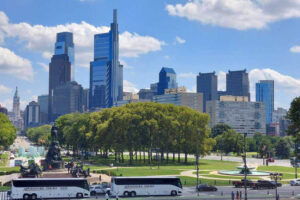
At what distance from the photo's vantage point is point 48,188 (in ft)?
200

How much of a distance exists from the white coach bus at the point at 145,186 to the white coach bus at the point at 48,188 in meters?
4.81

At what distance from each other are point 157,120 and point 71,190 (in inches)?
2398

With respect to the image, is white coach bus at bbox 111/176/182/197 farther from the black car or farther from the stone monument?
the stone monument

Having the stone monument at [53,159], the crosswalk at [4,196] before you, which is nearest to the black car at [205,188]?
the crosswalk at [4,196]

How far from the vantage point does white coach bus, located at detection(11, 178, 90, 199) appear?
59.6 meters

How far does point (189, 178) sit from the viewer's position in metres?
85.4

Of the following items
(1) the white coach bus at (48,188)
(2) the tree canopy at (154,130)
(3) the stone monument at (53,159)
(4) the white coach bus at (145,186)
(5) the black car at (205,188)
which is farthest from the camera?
(2) the tree canopy at (154,130)

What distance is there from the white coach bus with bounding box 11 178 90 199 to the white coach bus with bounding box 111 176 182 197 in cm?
481

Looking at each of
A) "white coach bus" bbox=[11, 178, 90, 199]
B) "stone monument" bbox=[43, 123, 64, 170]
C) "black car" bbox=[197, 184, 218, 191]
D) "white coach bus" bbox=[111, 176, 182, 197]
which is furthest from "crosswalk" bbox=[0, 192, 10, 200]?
"black car" bbox=[197, 184, 218, 191]

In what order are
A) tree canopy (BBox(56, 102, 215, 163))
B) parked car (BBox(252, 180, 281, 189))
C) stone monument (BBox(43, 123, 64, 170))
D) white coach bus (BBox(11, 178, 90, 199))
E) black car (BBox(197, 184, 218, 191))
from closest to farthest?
white coach bus (BBox(11, 178, 90, 199))
black car (BBox(197, 184, 218, 191))
parked car (BBox(252, 180, 281, 189))
stone monument (BBox(43, 123, 64, 170))
tree canopy (BBox(56, 102, 215, 163))

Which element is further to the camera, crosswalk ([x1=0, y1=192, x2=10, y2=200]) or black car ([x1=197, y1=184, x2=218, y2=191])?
black car ([x1=197, y1=184, x2=218, y2=191])

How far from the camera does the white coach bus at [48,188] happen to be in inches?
2346

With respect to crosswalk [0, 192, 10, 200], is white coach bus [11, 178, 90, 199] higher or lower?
higher

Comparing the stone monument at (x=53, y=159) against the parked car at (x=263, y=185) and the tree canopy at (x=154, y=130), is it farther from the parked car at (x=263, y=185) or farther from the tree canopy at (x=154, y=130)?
the parked car at (x=263, y=185)
